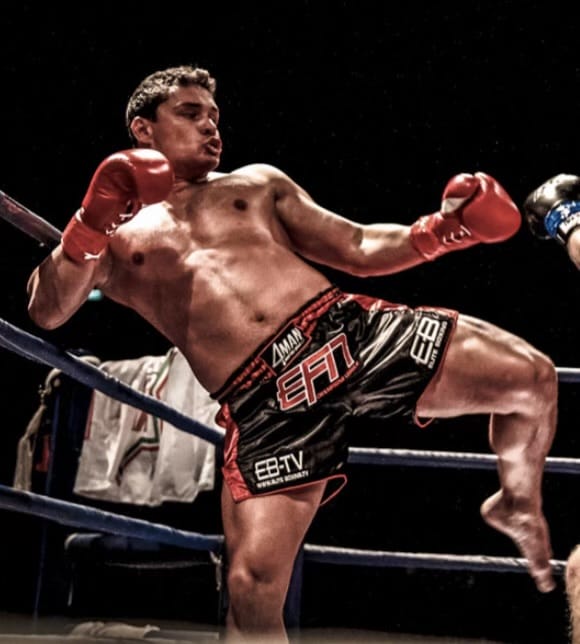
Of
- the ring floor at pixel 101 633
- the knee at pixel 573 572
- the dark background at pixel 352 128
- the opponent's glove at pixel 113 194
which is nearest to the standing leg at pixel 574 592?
the knee at pixel 573 572

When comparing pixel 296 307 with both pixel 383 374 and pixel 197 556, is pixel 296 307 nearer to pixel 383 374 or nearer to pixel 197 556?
pixel 383 374

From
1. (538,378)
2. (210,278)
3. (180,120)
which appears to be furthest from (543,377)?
(180,120)

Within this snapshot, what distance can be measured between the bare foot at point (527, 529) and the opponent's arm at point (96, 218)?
0.83 meters

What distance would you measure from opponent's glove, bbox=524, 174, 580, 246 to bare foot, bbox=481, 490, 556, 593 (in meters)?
0.51

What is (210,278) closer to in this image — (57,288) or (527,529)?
(57,288)

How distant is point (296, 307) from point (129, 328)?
3681 millimetres

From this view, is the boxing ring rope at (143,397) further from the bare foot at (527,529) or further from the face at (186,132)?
the face at (186,132)

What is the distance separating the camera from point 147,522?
1.81 metres

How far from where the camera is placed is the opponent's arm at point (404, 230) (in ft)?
5.69

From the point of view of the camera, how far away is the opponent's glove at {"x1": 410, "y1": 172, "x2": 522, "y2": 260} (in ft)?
5.66

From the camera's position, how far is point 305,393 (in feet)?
5.69

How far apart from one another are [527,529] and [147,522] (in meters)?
0.70

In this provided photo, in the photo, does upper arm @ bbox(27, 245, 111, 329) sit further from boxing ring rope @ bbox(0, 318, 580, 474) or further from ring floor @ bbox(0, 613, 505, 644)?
ring floor @ bbox(0, 613, 505, 644)

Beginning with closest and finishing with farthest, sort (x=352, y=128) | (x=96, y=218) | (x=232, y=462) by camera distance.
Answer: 1. (x=96, y=218)
2. (x=232, y=462)
3. (x=352, y=128)
